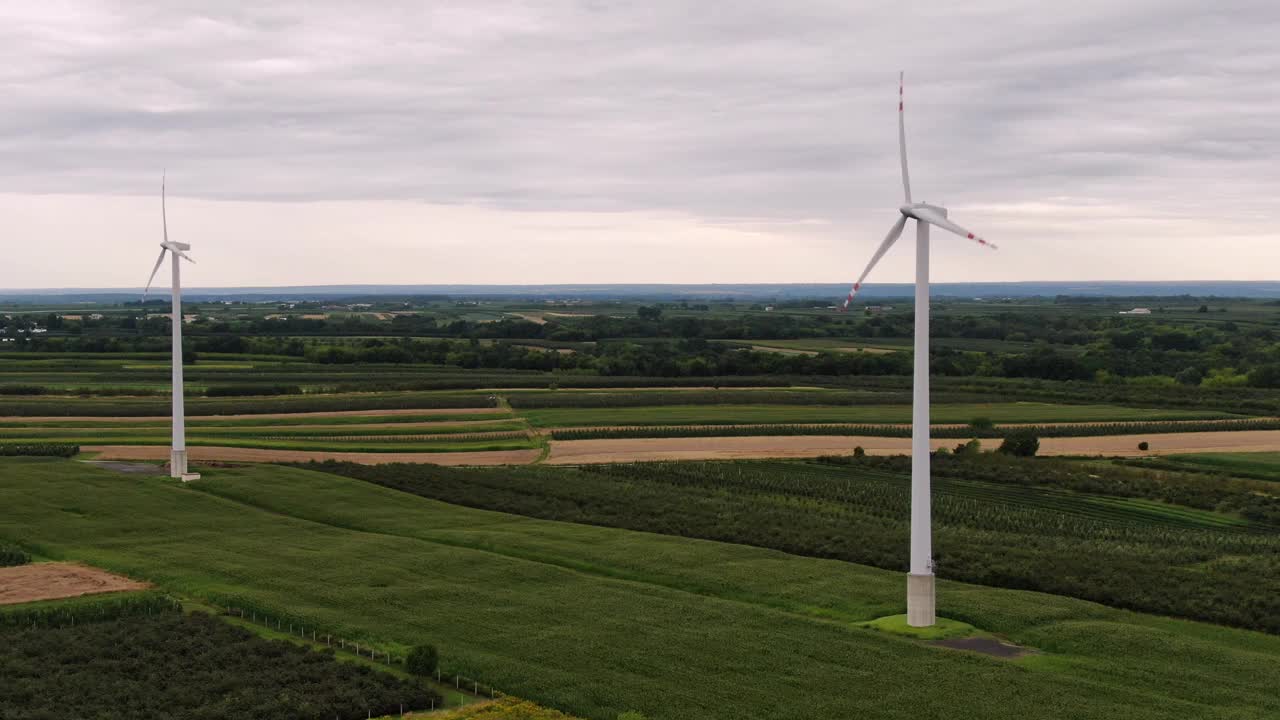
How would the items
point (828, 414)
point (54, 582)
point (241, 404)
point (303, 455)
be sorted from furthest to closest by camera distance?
1. point (241, 404)
2. point (828, 414)
3. point (303, 455)
4. point (54, 582)

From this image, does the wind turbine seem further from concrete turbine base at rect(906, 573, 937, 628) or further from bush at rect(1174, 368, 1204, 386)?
bush at rect(1174, 368, 1204, 386)

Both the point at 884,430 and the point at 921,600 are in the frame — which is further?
the point at 884,430

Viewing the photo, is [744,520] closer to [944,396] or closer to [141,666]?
[141,666]

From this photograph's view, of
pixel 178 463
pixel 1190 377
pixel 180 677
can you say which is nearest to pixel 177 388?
pixel 178 463

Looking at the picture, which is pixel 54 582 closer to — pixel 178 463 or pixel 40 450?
pixel 178 463

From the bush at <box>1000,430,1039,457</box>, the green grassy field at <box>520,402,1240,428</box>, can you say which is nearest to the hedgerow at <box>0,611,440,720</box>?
the bush at <box>1000,430,1039,457</box>

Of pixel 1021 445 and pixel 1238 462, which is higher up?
pixel 1021 445

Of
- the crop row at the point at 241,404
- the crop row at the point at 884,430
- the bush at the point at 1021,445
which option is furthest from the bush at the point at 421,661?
the crop row at the point at 241,404
